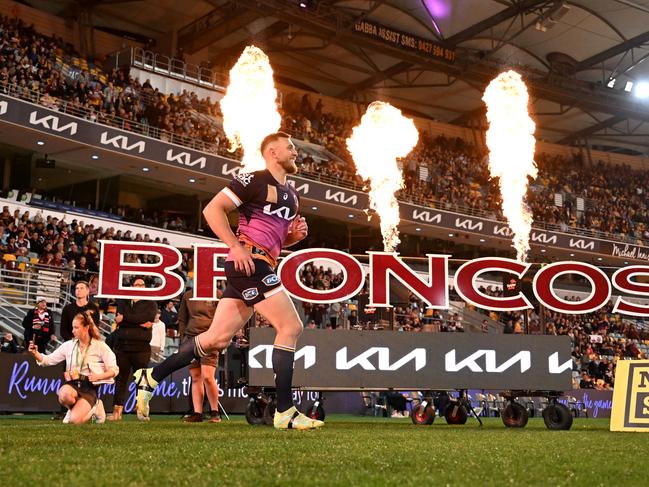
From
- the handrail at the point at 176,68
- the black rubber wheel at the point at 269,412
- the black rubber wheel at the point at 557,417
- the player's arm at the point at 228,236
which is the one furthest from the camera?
the handrail at the point at 176,68

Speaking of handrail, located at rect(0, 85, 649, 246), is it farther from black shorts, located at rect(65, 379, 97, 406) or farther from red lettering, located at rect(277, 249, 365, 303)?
black shorts, located at rect(65, 379, 97, 406)

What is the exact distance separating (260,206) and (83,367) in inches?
123

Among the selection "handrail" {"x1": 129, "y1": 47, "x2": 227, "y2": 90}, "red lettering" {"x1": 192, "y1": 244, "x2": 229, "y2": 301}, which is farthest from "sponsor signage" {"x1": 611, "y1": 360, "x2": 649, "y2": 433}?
"handrail" {"x1": 129, "y1": 47, "x2": 227, "y2": 90}

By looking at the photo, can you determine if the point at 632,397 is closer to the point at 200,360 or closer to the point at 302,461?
the point at 200,360

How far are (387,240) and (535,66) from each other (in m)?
11.5

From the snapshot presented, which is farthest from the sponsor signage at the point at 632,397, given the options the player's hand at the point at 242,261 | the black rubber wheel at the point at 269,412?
the player's hand at the point at 242,261

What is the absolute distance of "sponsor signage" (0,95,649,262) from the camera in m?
25.1

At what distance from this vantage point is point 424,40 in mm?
37062

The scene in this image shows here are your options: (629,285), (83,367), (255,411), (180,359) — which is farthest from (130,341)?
(629,285)

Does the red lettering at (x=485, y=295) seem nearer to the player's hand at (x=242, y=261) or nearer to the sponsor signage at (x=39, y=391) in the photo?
the sponsor signage at (x=39, y=391)

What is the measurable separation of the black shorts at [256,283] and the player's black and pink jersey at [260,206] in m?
0.18

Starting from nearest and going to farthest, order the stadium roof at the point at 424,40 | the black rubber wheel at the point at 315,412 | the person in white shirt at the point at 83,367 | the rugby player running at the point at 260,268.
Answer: the rugby player running at the point at 260,268, the person in white shirt at the point at 83,367, the black rubber wheel at the point at 315,412, the stadium roof at the point at 424,40

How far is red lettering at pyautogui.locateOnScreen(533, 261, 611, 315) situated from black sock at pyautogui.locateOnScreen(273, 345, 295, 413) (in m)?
4.76

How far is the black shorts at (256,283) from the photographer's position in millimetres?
5883
